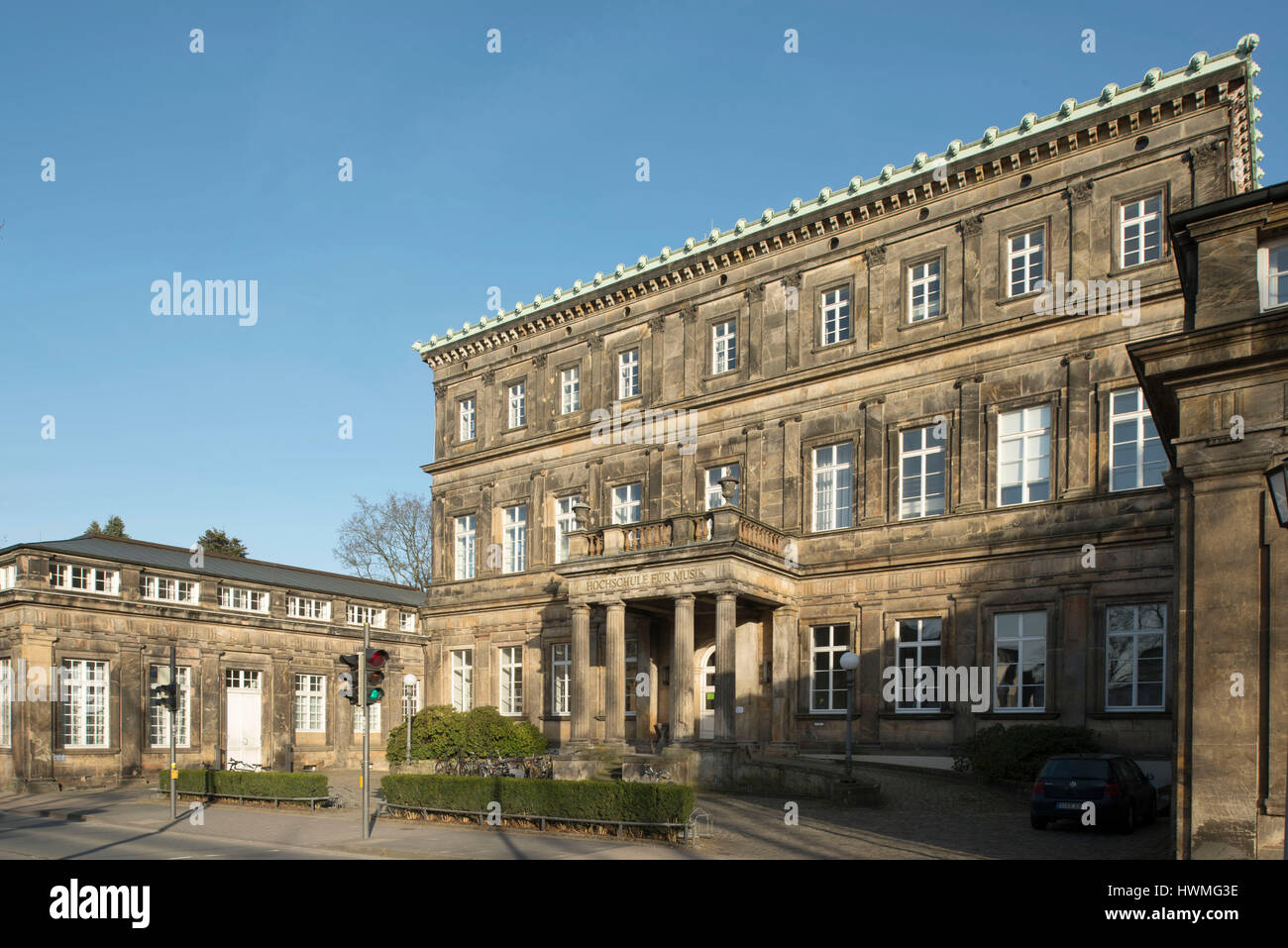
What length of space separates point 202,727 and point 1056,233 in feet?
113

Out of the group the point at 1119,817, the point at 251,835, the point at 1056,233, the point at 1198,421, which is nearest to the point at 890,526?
the point at 1056,233

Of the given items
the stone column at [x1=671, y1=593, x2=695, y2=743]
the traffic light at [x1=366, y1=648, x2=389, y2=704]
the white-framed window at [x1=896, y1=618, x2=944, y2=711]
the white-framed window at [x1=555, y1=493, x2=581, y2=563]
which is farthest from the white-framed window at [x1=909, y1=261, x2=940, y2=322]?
the traffic light at [x1=366, y1=648, x2=389, y2=704]

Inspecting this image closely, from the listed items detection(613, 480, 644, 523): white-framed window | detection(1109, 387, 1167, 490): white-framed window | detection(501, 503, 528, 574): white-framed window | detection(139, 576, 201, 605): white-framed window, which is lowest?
detection(139, 576, 201, 605): white-framed window

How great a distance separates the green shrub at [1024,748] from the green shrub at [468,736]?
14.0 m

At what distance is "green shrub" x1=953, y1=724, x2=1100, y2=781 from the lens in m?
24.2

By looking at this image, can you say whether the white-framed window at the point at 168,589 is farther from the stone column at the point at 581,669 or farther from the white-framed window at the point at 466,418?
the stone column at the point at 581,669

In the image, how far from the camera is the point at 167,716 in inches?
1543

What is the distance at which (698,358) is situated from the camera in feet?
119

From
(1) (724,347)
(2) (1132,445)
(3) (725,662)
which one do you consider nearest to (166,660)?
(3) (725,662)

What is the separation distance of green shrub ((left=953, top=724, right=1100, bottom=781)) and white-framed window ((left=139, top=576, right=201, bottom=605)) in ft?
98.3

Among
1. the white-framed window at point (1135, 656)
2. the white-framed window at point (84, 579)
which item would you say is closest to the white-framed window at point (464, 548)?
the white-framed window at point (84, 579)

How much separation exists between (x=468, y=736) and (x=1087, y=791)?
18.5 metres

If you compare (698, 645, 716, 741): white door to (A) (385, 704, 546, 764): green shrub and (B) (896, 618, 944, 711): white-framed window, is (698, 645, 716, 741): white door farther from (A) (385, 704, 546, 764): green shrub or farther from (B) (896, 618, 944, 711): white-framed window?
(B) (896, 618, 944, 711): white-framed window
